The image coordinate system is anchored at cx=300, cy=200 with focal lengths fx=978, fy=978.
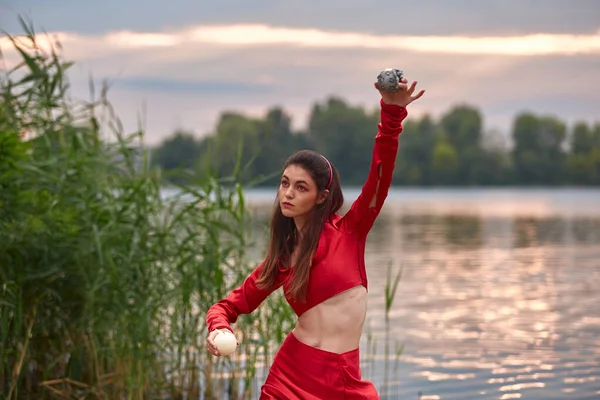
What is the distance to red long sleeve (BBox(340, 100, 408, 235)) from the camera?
3363 mm

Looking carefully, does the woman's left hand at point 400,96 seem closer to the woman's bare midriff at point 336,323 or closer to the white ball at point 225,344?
the woman's bare midriff at point 336,323

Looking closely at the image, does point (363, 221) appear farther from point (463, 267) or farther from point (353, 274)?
point (463, 267)

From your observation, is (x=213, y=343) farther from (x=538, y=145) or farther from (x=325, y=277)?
(x=538, y=145)

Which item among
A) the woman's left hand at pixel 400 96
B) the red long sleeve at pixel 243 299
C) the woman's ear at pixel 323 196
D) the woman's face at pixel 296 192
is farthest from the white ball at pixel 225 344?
the woman's left hand at pixel 400 96

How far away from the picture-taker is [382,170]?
3408mm

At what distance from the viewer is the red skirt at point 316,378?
134 inches

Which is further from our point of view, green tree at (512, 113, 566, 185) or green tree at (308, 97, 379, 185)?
green tree at (512, 113, 566, 185)

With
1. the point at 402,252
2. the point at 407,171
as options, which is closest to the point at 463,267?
the point at 402,252

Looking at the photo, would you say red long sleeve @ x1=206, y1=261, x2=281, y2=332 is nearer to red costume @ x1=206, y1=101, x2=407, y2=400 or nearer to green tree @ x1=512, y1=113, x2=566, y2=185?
red costume @ x1=206, y1=101, x2=407, y2=400

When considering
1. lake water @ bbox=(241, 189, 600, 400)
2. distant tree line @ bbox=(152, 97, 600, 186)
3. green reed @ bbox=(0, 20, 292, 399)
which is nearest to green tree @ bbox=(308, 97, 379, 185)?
distant tree line @ bbox=(152, 97, 600, 186)

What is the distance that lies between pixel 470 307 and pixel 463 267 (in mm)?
5556

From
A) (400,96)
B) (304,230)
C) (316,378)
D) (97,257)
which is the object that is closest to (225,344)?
(316,378)

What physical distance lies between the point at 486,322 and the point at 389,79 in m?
9.42

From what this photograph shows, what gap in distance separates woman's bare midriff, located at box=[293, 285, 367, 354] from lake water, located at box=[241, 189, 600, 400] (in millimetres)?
3632
